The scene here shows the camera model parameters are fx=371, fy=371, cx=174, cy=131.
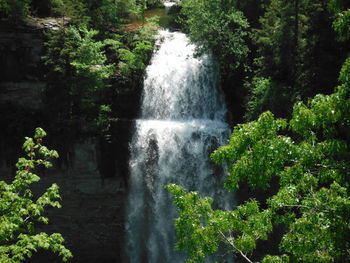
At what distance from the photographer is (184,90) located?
2183 cm

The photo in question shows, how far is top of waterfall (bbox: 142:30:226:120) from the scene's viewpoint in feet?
71.2

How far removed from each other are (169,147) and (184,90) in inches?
142

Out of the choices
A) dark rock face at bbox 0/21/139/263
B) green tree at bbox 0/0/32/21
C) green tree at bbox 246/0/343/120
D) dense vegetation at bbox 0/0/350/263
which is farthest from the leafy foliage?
green tree at bbox 0/0/32/21

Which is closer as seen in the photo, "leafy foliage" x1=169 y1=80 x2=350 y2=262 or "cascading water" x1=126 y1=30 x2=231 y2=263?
"leafy foliage" x1=169 y1=80 x2=350 y2=262

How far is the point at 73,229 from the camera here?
21.5 metres

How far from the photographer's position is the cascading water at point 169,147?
810 inches

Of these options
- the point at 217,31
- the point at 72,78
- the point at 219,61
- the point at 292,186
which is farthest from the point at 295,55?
the point at 292,186

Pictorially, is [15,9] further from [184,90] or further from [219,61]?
[219,61]

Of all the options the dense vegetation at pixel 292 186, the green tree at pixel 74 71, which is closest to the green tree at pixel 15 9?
the green tree at pixel 74 71

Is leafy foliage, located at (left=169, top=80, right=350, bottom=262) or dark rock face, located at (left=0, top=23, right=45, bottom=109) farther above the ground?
dark rock face, located at (left=0, top=23, right=45, bottom=109)

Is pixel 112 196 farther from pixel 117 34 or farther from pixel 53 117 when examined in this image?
pixel 117 34

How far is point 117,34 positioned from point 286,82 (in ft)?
35.9

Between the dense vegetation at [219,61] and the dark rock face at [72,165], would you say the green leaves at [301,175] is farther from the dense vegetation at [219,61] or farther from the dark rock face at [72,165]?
the dark rock face at [72,165]

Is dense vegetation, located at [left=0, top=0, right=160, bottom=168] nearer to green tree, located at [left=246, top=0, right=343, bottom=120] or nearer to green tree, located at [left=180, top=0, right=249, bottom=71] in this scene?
green tree, located at [left=180, top=0, right=249, bottom=71]
